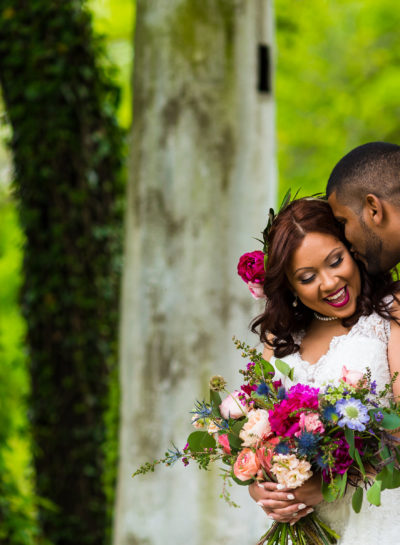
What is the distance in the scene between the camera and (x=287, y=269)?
2965mm

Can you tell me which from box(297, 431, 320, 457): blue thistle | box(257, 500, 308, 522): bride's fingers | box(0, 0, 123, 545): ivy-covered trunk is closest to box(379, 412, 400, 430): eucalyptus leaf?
box(297, 431, 320, 457): blue thistle

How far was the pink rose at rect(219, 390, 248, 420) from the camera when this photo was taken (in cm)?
288

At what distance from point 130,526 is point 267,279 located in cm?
364

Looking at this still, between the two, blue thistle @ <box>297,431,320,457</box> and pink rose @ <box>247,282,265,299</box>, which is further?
pink rose @ <box>247,282,265,299</box>

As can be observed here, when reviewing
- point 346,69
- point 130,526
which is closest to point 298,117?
point 346,69

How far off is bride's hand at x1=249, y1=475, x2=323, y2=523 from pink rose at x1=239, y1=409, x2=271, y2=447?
161 millimetres

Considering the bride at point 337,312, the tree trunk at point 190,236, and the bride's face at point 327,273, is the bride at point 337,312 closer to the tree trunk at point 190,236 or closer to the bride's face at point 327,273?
the bride's face at point 327,273

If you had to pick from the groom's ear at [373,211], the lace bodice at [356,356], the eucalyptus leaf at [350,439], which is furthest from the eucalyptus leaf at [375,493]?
the groom's ear at [373,211]

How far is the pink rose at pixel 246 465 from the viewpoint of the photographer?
2.72 metres

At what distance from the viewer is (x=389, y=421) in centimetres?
253

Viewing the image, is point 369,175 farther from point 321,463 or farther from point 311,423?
point 321,463

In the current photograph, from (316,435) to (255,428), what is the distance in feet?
Answer: 0.77

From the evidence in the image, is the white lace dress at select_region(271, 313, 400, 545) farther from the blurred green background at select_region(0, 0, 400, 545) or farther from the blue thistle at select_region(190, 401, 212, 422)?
the blurred green background at select_region(0, 0, 400, 545)

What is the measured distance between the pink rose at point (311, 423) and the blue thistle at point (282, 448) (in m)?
0.06
